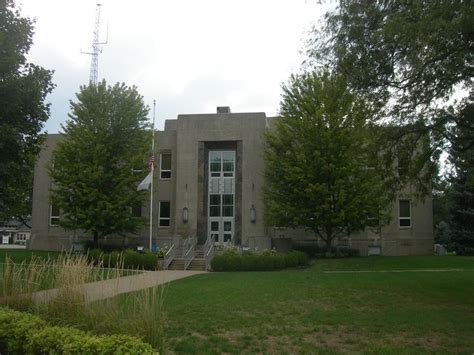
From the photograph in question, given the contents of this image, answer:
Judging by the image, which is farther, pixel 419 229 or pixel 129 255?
pixel 419 229

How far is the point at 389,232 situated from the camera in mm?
38656

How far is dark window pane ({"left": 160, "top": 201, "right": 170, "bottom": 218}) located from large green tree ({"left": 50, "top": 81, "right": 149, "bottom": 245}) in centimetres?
522

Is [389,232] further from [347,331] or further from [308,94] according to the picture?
[347,331]

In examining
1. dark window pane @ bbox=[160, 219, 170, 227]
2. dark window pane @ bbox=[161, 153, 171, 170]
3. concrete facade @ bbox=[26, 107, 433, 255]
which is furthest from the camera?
dark window pane @ bbox=[161, 153, 171, 170]

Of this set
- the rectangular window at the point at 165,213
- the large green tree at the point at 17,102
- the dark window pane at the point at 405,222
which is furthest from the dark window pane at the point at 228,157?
the large green tree at the point at 17,102

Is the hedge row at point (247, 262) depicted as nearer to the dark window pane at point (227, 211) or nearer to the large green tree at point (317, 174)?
the large green tree at point (317, 174)

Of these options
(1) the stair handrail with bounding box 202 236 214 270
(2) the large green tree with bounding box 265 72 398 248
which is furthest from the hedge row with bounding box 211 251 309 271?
(2) the large green tree with bounding box 265 72 398 248

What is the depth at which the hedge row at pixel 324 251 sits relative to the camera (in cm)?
3478

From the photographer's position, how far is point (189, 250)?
1278 inches

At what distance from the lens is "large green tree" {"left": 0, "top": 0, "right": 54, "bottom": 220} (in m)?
13.4

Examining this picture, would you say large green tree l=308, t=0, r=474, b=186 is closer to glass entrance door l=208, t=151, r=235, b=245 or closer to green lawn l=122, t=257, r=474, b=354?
green lawn l=122, t=257, r=474, b=354

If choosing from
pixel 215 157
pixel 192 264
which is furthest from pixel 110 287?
pixel 215 157

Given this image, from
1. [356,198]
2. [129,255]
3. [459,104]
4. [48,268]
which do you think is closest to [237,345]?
[48,268]

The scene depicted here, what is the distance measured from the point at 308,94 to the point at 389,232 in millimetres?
12764
